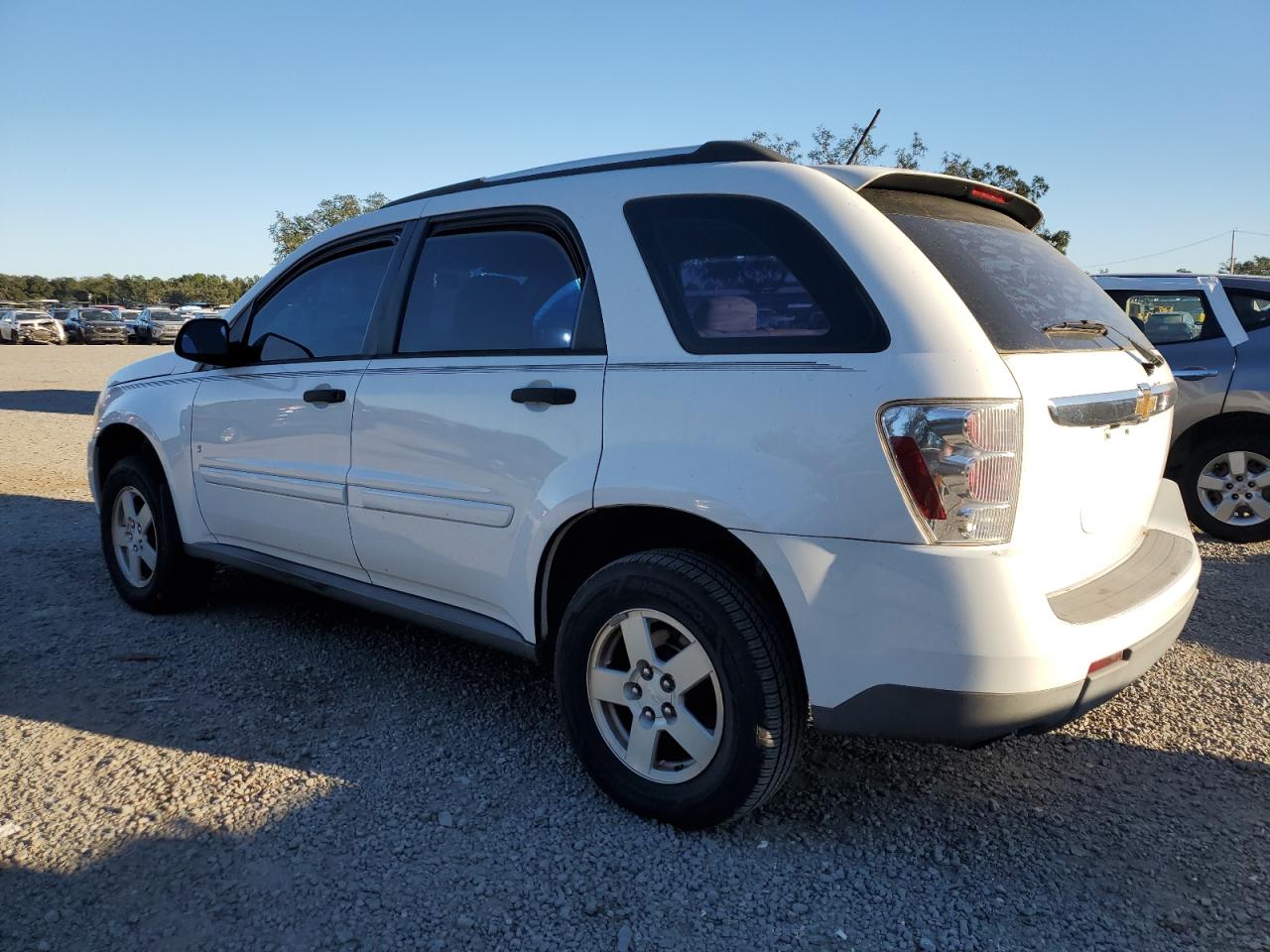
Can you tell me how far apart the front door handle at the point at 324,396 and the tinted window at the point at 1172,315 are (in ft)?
17.0

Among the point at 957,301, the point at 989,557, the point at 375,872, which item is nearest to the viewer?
the point at 989,557

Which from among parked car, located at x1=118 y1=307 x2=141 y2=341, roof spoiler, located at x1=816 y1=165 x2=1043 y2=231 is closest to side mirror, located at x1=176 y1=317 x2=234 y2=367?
roof spoiler, located at x1=816 y1=165 x2=1043 y2=231

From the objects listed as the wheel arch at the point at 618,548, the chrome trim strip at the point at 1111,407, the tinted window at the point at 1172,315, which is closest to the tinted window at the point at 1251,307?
the tinted window at the point at 1172,315

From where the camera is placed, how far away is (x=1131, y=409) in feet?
8.65

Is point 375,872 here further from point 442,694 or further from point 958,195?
point 958,195

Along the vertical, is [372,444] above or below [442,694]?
above

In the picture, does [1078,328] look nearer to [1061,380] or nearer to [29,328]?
[1061,380]

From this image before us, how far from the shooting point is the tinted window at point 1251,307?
20.6ft

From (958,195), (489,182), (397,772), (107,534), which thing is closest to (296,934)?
(397,772)

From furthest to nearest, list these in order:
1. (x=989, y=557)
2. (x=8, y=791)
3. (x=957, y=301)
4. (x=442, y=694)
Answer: (x=442, y=694) → (x=8, y=791) → (x=957, y=301) → (x=989, y=557)

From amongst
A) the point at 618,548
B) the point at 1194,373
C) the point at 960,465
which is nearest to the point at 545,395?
the point at 618,548

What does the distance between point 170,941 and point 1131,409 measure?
110 inches

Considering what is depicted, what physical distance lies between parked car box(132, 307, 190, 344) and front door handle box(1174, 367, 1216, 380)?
41940 mm

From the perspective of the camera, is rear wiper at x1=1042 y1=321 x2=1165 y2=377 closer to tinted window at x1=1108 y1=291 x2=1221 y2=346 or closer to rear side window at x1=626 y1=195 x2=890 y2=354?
rear side window at x1=626 y1=195 x2=890 y2=354
